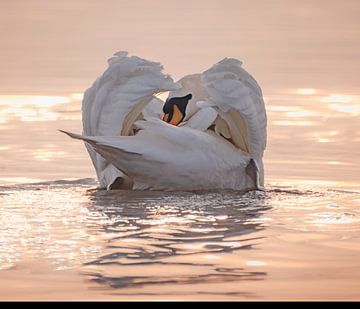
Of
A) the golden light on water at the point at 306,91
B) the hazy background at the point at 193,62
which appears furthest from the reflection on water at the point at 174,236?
the golden light on water at the point at 306,91

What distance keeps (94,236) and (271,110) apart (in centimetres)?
615

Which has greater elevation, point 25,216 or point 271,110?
point 271,110

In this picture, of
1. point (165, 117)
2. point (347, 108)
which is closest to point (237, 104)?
point (165, 117)

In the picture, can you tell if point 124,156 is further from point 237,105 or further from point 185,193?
point 237,105

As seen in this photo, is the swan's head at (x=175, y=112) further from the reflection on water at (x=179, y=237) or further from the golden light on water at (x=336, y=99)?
the golden light on water at (x=336, y=99)

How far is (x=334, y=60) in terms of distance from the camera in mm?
16844

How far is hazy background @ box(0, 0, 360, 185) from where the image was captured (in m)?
11.4

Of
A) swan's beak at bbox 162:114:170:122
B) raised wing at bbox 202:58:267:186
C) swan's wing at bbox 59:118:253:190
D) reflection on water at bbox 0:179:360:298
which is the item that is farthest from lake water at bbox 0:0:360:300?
swan's beak at bbox 162:114:170:122

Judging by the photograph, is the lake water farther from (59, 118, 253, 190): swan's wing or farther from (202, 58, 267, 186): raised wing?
(202, 58, 267, 186): raised wing

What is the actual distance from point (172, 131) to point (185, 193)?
44 centimetres

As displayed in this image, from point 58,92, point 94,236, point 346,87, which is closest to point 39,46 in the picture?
point 58,92

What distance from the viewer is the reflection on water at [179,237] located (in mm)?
6547

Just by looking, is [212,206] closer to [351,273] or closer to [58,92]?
[351,273]

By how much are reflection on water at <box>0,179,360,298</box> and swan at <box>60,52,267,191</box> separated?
0.16 m
